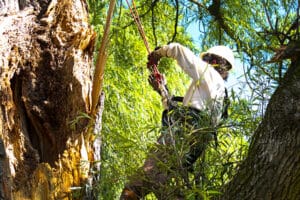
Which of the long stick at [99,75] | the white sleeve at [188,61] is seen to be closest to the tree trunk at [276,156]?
the long stick at [99,75]

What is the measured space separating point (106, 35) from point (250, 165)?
3.98 feet

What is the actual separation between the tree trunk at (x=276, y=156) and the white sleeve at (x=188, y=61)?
3.65 ft

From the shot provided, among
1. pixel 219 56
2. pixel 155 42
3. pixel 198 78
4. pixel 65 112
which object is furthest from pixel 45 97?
pixel 155 42

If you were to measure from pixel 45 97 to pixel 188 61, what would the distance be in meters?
0.75

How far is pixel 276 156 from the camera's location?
2.25m

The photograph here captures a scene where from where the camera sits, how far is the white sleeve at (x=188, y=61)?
3.46 meters

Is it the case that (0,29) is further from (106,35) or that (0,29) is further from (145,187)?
(145,187)

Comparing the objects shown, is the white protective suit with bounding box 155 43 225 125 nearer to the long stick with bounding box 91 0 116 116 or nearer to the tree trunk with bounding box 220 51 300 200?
the long stick with bounding box 91 0 116 116

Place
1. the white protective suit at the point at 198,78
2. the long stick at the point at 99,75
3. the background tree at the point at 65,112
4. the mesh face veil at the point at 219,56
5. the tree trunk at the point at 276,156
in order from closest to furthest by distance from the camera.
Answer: the tree trunk at the point at 276,156, the background tree at the point at 65,112, the long stick at the point at 99,75, the white protective suit at the point at 198,78, the mesh face veil at the point at 219,56

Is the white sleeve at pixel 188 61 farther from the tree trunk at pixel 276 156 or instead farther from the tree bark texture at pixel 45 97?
the tree trunk at pixel 276 156

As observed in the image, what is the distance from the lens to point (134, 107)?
206 inches

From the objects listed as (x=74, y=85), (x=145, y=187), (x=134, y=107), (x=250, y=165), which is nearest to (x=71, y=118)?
(x=74, y=85)

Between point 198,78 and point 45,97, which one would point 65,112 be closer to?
point 45,97

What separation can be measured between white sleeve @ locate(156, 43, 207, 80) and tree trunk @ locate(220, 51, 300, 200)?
111 centimetres
